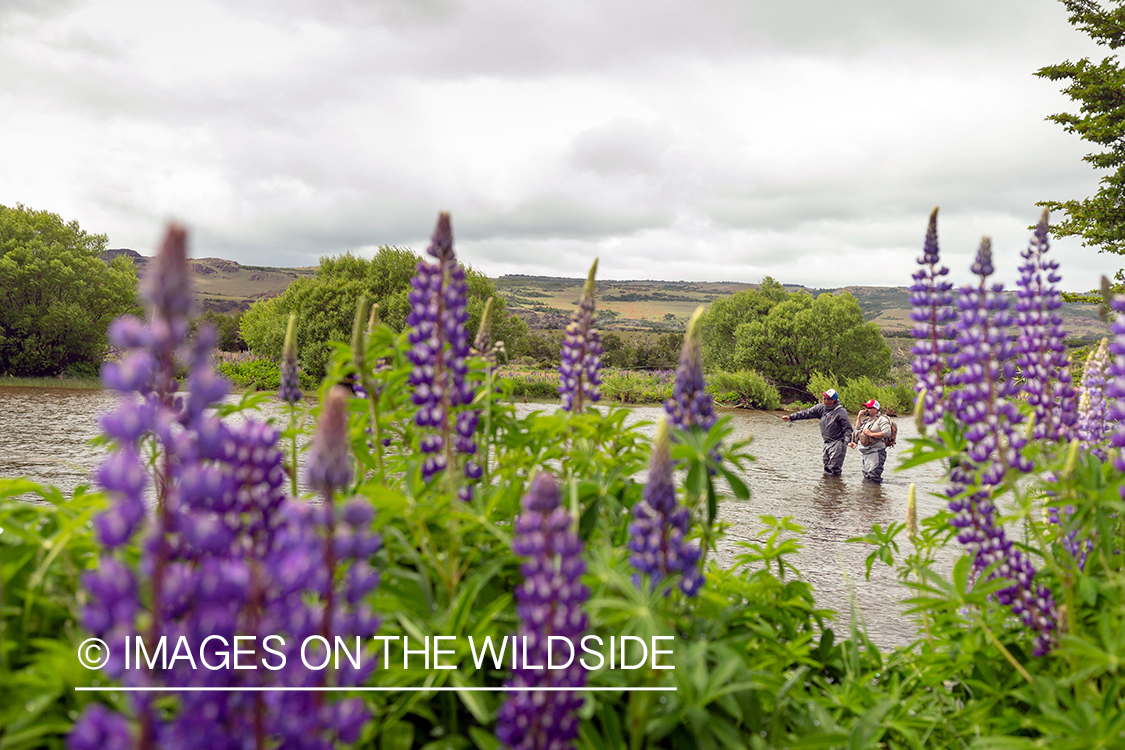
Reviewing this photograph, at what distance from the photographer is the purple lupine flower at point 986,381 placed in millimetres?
2686

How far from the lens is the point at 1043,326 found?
3113mm

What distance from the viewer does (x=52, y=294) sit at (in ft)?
104

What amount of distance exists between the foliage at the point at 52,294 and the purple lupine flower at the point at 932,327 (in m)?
37.6

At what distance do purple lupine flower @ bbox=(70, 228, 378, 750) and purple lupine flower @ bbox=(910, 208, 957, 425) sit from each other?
2696mm

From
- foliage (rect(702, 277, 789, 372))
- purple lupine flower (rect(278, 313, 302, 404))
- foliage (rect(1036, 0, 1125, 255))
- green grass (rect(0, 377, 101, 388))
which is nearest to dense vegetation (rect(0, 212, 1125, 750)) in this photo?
purple lupine flower (rect(278, 313, 302, 404))

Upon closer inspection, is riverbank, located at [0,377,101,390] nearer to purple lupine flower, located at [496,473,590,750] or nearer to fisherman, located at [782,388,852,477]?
fisherman, located at [782,388,852,477]

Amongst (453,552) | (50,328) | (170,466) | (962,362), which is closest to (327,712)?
(170,466)

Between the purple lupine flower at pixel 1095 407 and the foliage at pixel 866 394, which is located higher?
the purple lupine flower at pixel 1095 407

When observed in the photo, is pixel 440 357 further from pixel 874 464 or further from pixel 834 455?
pixel 834 455

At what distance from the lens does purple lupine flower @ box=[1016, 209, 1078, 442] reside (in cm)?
300

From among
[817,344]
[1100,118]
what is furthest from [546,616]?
[817,344]

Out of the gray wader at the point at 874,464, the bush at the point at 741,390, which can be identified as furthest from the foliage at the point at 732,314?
the gray wader at the point at 874,464

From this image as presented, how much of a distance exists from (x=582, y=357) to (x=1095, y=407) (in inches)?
113

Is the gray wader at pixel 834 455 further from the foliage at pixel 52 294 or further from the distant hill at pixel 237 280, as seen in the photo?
the distant hill at pixel 237 280
